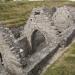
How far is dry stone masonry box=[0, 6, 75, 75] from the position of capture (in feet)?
84.1

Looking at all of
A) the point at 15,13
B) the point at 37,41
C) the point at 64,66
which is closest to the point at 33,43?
the point at 37,41

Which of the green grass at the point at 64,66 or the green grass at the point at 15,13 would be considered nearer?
the green grass at the point at 64,66

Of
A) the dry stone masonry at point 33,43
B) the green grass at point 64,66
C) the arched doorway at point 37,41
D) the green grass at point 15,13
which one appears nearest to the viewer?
the green grass at point 64,66

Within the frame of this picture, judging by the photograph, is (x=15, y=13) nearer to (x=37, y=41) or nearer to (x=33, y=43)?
(x=37, y=41)

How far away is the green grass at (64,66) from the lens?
80.9 ft

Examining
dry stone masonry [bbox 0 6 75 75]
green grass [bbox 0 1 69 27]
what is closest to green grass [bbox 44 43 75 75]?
dry stone masonry [bbox 0 6 75 75]

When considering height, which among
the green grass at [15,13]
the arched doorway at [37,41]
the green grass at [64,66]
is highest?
the green grass at [64,66]

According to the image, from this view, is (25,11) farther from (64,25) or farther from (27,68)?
(27,68)

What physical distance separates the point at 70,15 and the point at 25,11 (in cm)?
4412

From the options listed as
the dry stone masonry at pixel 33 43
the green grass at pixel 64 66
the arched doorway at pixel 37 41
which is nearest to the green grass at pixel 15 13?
the dry stone masonry at pixel 33 43

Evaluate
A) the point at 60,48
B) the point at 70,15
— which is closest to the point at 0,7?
the point at 70,15

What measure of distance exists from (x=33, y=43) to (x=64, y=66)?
1264cm

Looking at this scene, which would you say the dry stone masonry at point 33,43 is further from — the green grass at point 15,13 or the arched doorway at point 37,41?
the green grass at point 15,13

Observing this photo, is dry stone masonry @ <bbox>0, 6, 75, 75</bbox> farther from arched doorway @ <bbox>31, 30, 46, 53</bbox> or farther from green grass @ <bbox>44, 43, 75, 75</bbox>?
green grass @ <bbox>44, 43, 75, 75</bbox>
